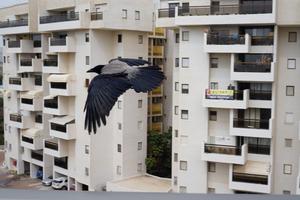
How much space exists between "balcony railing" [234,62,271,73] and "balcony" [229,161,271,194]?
2.40 metres

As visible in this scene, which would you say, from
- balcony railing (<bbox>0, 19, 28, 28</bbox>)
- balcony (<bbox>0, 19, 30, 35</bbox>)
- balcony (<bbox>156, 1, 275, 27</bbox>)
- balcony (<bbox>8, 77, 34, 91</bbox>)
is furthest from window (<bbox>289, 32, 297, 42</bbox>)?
balcony (<bbox>8, 77, 34, 91</bbox>)

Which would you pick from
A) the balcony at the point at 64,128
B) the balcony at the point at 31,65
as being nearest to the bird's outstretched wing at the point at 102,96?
the balcony at the point at 64,128

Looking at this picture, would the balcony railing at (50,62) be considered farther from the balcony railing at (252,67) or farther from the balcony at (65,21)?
the balcony railing at (252,67)

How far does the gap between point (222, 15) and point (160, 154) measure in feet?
19.3

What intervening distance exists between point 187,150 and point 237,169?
1477 mm

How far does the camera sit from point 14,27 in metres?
17.0

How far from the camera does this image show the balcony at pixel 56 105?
14719 millimetres

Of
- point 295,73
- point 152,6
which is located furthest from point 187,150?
point 152,6

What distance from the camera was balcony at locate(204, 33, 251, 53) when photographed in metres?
10.3

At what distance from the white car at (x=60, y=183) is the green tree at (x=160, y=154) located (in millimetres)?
3154

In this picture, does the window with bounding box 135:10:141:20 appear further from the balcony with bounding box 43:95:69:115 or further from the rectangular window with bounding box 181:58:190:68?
the balcony with bounding box 43:95:69:115

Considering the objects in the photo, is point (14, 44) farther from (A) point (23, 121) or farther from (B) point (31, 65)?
(A) point (23, 121)

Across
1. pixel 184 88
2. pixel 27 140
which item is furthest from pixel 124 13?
pixel 27 140

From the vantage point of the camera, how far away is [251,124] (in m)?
10.7
